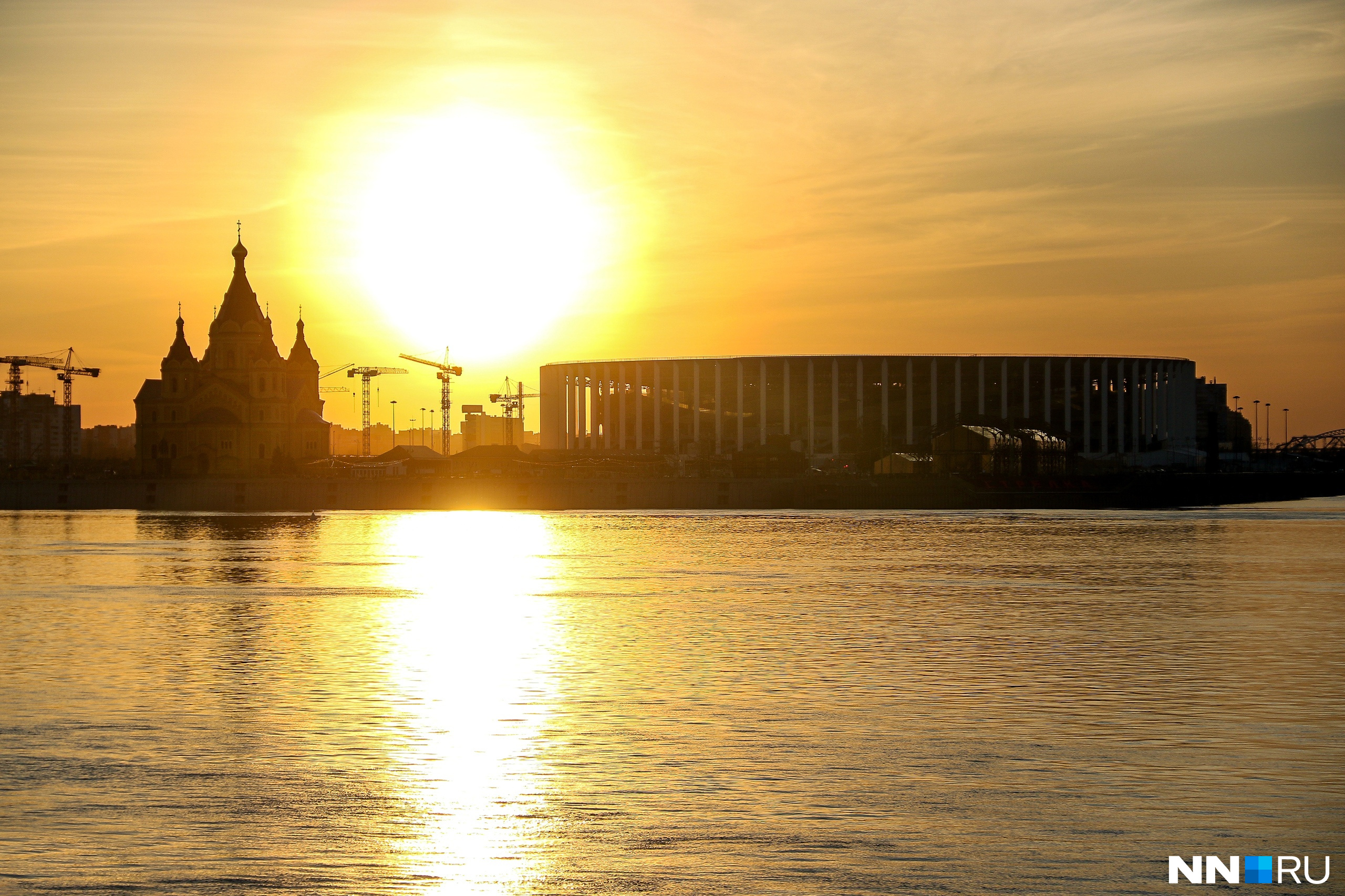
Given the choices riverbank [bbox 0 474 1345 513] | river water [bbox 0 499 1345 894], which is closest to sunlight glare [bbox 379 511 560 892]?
river water [bbox 0 499 1345 894]

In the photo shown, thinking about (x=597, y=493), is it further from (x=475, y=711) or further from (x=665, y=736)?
(x=665, y=736)

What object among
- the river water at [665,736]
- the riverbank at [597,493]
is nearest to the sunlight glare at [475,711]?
the river water at [665,736]

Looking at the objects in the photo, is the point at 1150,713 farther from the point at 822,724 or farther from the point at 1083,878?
the point at 1083,878

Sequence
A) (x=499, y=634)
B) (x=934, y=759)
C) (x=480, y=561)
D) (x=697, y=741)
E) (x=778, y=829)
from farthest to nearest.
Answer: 1. (x=480, y=561)
2. (x=499, y=634)
3. (x=697, y=741)
4. (x=934, y=759)
5. (x=778, y=829)

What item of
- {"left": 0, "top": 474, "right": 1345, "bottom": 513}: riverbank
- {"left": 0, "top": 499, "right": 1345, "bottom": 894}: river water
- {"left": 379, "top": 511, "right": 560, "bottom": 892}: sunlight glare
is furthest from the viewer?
{"left": 0, "top": 474, "right": 1345, "bottom": 513}: riverbank

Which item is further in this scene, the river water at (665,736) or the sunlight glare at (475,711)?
the sunlight glare at (475,711)

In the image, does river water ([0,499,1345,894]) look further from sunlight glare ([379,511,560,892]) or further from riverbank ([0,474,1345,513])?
riverbank ([0,474,1345,513])

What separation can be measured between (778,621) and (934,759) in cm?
2259

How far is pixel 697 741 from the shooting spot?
888 inches

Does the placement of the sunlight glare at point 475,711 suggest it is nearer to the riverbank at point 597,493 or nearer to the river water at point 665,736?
the river water at point 665,736

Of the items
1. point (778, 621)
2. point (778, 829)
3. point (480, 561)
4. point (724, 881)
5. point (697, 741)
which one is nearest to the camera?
point (724, 881)

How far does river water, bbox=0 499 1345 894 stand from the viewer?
596 inches

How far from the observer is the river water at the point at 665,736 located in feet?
49.6

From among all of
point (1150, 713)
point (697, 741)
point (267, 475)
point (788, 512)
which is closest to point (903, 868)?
point (697, 741)
